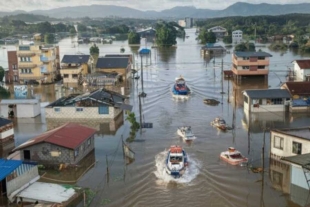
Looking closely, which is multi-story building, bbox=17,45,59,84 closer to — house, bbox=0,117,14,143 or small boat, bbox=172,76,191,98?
small boat, bbox=172,76,191,98

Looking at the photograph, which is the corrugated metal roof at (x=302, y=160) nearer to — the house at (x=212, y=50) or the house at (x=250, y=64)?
the house at (x=250, y=64)

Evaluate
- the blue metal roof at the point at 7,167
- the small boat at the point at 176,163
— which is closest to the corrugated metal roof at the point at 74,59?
the small boat at the point at 176,163

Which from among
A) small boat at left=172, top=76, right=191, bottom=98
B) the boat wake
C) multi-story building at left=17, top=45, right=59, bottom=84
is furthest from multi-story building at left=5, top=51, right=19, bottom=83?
the boat wake

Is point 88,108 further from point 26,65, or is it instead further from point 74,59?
point 74,59

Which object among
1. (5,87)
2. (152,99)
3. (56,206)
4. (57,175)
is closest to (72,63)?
(5,87)

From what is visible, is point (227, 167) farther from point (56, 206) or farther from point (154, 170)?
point (56, 206)

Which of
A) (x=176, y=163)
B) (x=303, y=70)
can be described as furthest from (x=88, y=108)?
(x=303, y=70)
